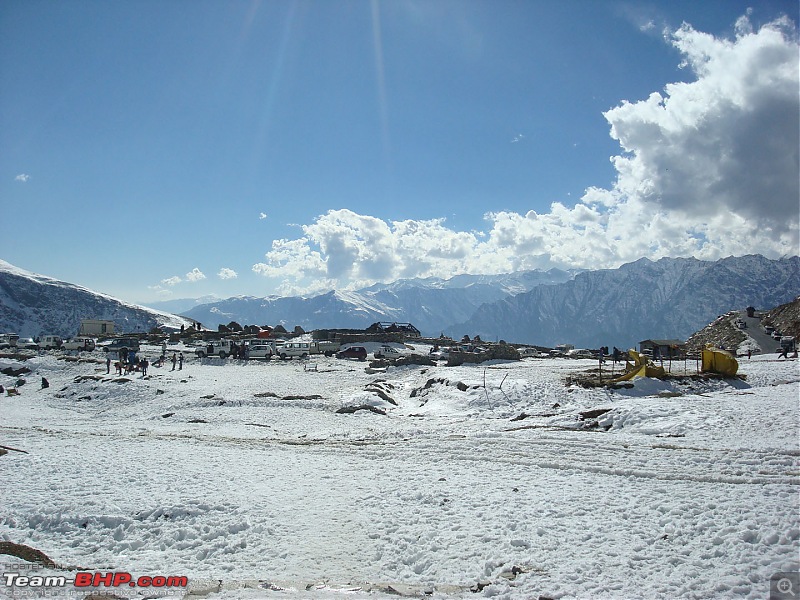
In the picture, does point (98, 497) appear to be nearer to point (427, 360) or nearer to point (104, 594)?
point (104, 594)

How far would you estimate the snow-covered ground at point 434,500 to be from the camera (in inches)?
310

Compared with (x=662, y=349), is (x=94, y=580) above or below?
below

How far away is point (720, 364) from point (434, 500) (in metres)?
22.7

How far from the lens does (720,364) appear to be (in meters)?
26.4

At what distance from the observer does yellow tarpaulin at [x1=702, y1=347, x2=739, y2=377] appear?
26.2 metres

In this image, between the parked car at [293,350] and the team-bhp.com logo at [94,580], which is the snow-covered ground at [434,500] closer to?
the team-bhp.com logo at [94,580]

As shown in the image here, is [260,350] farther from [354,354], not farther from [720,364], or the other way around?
[720,364]

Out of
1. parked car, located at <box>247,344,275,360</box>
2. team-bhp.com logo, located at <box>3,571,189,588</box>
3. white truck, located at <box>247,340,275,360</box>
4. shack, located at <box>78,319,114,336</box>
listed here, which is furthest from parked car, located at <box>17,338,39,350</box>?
team-bhp.com logo, located at <box>3,571,189,588</box>

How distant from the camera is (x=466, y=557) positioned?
8680mm

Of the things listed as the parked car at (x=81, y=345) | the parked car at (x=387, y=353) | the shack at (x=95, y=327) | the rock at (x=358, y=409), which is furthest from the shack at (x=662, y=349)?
the shack at (x=95, y=327)

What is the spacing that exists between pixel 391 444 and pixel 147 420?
15132 millimetres

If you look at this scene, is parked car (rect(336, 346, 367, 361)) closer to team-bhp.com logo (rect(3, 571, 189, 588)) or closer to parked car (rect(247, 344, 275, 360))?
parked car (rect(247, 344, 275, 360))

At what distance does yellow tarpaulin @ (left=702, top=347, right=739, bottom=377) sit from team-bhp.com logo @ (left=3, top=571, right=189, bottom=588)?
27.8 meters

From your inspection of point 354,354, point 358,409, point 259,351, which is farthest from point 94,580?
point 259,351
